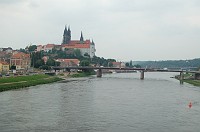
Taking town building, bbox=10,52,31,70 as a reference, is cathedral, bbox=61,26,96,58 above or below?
above

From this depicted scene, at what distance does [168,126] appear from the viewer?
22062 millimetres

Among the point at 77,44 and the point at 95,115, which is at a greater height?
the point at 77,44

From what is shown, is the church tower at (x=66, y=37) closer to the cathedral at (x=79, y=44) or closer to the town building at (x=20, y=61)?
the cathedral at (x=79, y=44)

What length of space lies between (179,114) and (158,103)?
5974 mm

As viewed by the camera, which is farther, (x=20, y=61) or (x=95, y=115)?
(x=20, y=61)

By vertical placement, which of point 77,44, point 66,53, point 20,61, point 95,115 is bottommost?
point 95,115

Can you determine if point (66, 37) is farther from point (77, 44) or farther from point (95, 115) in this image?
point (95, 115)

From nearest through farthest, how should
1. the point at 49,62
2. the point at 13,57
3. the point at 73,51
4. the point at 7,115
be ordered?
the point at 7,115 < the point at 13,57 < the point at 49,62 < the point at 73,51

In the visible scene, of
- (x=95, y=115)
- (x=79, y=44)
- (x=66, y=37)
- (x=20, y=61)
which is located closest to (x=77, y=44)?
(x=79, y=44)

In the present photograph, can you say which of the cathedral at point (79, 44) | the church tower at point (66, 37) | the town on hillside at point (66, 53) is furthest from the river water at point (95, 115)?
the church tower at point (66, 37)

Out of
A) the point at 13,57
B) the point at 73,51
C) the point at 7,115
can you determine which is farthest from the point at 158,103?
the point at 73,51

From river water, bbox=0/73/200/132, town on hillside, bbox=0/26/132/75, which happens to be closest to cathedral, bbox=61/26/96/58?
town on hillside, bbox=0/26/132/75

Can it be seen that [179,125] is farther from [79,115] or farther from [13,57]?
[13,57]

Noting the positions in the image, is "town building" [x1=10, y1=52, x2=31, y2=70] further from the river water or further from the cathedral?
the cathedral
